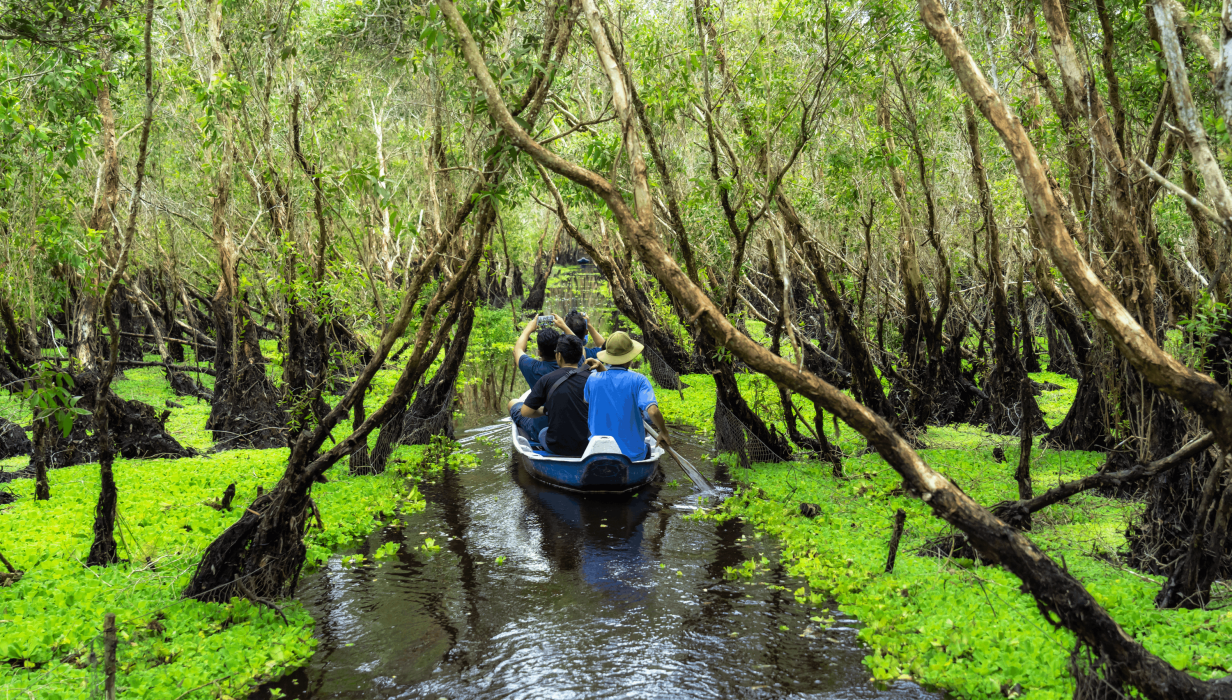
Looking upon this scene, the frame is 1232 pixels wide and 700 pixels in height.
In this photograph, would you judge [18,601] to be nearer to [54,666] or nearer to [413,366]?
[54,666]

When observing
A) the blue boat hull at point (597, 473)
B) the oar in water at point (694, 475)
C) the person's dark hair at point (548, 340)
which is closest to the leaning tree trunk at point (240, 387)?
the person's dark hair at point (548, 340)

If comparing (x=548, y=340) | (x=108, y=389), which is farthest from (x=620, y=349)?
(x=108, y=389)

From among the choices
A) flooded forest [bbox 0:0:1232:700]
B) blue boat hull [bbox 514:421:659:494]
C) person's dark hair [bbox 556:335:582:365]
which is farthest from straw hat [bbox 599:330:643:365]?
blue boat hull [bbox 514:421:659:494]

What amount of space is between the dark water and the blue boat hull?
382mm

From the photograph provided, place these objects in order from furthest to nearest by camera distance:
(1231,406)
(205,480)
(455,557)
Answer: (205,480), (455,557), (1231,406)

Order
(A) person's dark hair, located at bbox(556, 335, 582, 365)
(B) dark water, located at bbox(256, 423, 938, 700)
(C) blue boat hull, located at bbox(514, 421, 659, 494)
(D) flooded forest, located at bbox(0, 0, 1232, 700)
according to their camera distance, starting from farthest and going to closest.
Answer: (A) person's dark hair, located at bbox(556, 335, 582, 365) → (C) blue boat hull, located at bbox(514, 421, 659, 494) → (B) dark water, located at bbox(256, 423, 938, 700) → (D) flooded forest, located at bbox(0, 0, 1232, 700)

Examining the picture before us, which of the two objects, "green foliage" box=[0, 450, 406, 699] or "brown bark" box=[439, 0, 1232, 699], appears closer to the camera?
"brown bark" box=[439, 0, 1232, 699]

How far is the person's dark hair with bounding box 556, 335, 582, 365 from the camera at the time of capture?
9.16m

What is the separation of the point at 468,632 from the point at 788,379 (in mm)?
3004

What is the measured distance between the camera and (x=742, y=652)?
4.94m

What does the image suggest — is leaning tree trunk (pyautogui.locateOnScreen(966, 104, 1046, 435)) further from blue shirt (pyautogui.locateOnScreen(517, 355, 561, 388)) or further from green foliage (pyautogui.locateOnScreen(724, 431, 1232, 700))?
blue shirt (pyautogui.locateOnScreen(517, 355, 561, 388))

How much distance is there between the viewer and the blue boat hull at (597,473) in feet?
26.8

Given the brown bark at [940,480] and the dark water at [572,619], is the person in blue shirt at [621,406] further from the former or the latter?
the brown bark at [940,480]

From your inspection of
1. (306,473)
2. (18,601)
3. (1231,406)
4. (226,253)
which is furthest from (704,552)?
(226,253)
